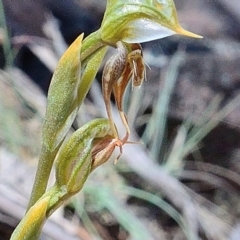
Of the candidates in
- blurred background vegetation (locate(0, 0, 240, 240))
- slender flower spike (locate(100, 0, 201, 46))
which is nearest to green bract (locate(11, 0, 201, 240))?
slender flower spike (locate(100, 0, 201, 46))

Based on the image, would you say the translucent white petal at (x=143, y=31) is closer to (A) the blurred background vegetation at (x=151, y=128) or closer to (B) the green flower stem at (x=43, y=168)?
(B) the green flower stem at (x=43, y=168)

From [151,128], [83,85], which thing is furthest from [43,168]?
[151,128]

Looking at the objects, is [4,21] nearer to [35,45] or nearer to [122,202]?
[35,45]

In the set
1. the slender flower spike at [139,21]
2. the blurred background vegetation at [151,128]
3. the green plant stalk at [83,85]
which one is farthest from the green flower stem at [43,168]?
the blurred background vegetation at [151,128]

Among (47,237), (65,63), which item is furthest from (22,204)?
(65,63)

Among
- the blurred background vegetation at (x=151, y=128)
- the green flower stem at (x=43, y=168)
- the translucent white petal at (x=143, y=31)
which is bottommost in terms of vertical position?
the blurred background vegetation at (x=151, y=128)

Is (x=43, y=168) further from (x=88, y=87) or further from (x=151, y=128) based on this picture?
(x=151, y=128)
